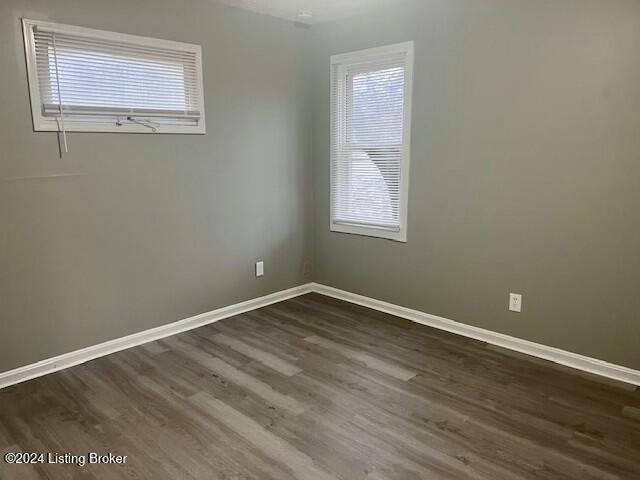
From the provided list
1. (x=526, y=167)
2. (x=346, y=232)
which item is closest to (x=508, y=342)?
(x=526, y=167)

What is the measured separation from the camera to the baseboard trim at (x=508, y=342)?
2.76 metres

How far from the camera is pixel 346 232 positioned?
4.11m

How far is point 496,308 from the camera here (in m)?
3.23

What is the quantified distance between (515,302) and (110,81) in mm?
3058

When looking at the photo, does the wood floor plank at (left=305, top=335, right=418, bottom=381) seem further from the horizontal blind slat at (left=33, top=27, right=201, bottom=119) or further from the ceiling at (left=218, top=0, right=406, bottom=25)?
the ceiling at (left=218, top=0, right=406, bottom=25)

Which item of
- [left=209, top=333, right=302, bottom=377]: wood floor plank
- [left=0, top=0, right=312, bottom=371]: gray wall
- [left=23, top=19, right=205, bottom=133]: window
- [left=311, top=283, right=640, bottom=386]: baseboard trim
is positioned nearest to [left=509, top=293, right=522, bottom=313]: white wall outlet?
[left=311, top=283, right=640, bottom=386]: baseboard trim

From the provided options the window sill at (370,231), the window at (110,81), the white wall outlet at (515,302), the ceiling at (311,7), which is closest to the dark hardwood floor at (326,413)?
the white wall outlet at (515,302)

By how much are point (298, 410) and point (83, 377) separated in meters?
1.38

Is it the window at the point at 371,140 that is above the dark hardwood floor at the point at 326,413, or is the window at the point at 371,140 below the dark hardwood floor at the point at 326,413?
above

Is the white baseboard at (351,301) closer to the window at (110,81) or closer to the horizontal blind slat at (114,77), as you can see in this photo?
the window at (110,81)

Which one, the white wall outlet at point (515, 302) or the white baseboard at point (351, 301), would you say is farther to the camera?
the white wall outlet at point (515, 302)

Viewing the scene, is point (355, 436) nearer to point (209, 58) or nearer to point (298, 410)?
point (298, 410)

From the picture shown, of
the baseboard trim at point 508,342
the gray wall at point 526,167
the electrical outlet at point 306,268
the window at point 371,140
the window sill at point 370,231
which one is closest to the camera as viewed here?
the gray wall at point 526,167

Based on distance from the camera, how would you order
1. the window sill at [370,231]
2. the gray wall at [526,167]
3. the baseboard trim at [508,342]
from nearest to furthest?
the gray wall at [526,167], the baseboard trim at [508,342], the window sill at [370,231]
